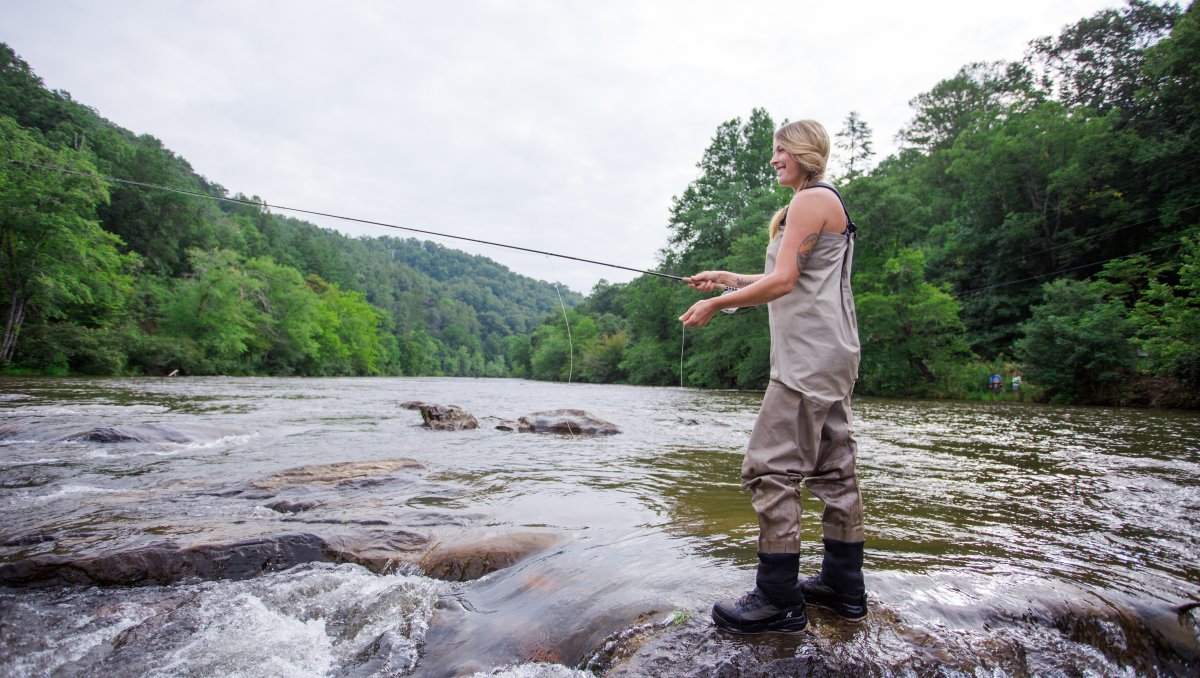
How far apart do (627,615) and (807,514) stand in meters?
2.65

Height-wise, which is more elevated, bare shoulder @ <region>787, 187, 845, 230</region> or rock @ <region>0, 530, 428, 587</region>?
bare shoulder @ <region>787, 187, 845, 230</region>

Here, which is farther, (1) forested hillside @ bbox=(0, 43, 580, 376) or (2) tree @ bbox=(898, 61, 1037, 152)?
(2) tree @ bbox=(898, 61, 1037, 152)

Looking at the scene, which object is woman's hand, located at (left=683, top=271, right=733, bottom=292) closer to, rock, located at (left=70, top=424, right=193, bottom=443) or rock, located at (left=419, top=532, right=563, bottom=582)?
rock, located at (left=419, top=532, right=563, bottom=582)

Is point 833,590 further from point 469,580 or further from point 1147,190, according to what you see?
point 1147,190

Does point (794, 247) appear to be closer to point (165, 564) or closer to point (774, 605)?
point (774, 605)

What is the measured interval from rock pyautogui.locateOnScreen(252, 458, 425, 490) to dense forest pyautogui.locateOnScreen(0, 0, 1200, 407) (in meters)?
11.7

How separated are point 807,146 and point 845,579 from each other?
6.34ft

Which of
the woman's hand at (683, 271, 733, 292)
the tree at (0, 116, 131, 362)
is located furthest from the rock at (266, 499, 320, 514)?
the tree at (0, 116, 131, 362)

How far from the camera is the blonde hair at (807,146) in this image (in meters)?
2.83

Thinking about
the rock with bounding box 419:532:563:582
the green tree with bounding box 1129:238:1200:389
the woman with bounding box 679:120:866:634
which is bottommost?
the rock with bounding box 419:532:563:582

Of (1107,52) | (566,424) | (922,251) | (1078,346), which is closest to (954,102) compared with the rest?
(1107,52)

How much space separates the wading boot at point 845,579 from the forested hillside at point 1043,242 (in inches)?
814

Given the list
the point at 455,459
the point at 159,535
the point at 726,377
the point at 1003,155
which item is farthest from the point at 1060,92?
the point at 159,535

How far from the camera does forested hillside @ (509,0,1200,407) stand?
21628 mm
